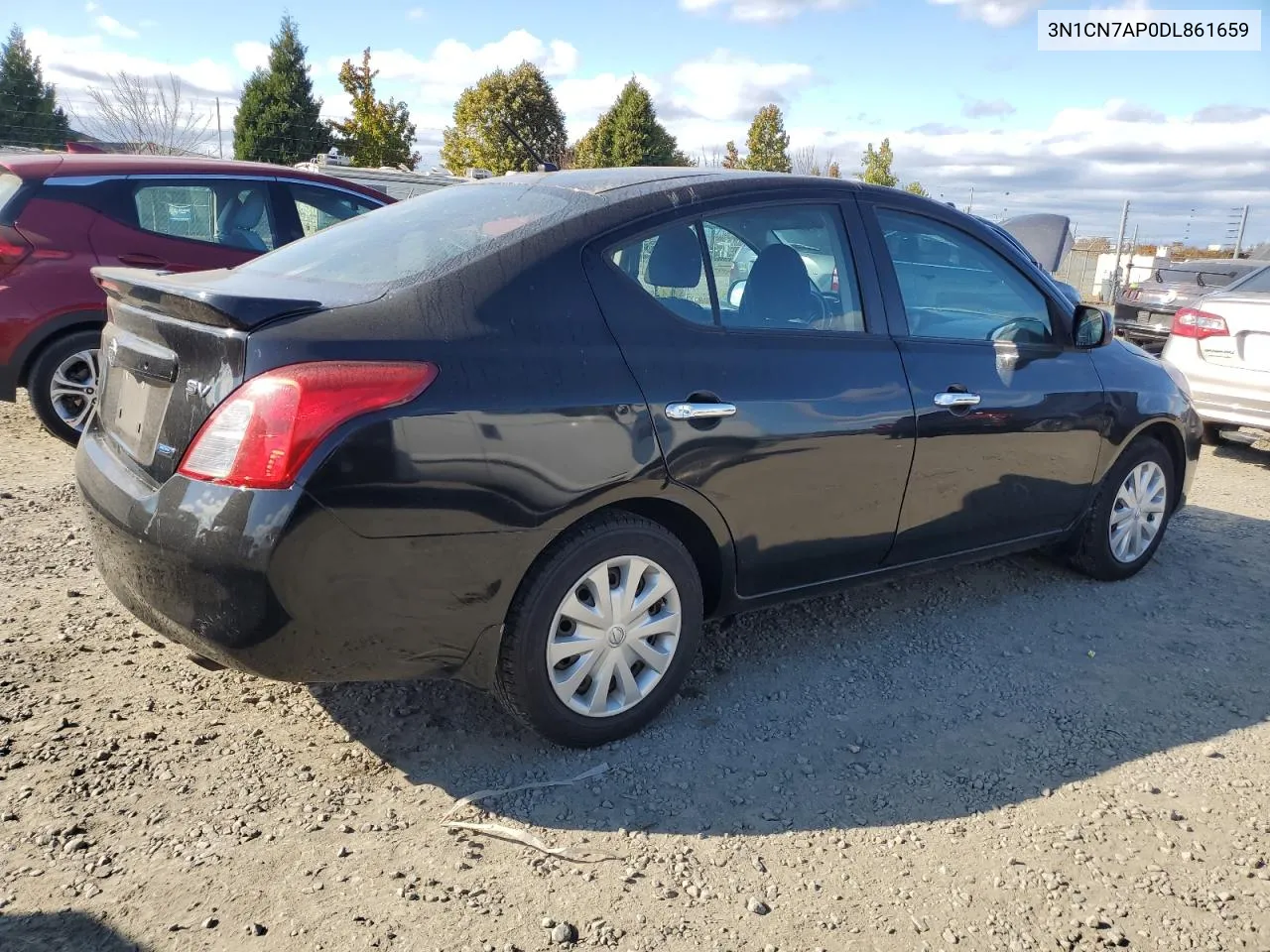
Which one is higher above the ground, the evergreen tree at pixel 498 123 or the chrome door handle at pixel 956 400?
the evergreen tree at pixel 498 123

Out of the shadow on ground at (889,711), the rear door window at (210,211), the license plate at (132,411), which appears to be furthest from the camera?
the rear door window at (210,211)

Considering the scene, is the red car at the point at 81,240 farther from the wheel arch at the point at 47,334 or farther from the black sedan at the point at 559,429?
the black sedan at the point at 559,429

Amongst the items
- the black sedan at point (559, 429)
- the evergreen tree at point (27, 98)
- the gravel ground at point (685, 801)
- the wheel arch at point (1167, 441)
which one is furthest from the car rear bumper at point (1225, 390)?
the evergreen tree at point (27, 98)

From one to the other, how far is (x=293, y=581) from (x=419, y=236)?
128 cm

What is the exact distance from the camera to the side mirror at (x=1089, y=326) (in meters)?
4.33

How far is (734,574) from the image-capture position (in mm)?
3324

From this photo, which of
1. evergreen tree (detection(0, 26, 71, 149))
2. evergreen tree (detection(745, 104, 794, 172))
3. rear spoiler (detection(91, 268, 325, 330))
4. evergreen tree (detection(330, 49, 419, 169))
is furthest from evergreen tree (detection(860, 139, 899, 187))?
rear spoiler (detection(91, 268, 325, 330))

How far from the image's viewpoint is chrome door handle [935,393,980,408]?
12.2ft

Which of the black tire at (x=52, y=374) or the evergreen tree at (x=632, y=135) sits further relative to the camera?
the evergreen tree at (x=632, y=135)

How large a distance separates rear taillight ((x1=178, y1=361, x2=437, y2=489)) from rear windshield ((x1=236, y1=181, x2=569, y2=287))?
1.50 feet

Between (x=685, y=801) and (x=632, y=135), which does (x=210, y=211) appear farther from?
(x=632, y=135)

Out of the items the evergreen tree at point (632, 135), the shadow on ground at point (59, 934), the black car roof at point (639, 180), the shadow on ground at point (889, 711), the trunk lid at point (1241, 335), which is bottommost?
the shadow on ground at point (889, 711)

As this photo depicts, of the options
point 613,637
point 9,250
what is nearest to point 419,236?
point 613,637

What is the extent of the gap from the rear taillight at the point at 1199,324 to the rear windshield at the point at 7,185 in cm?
785
